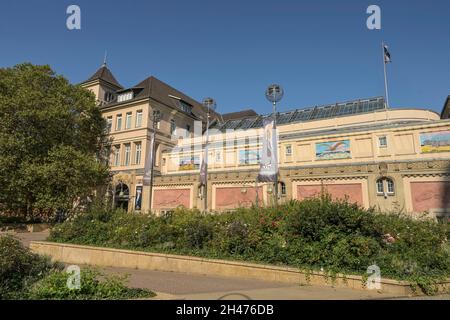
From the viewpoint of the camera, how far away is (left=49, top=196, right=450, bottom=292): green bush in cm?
944

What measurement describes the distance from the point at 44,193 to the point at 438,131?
3857 cm

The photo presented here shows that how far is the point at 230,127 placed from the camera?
47.8m

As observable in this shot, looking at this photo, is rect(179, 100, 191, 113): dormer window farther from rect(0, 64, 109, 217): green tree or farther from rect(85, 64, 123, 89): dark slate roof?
rect(0, 64, 109, 217): green tree

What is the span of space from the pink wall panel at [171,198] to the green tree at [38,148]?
25.1 feet

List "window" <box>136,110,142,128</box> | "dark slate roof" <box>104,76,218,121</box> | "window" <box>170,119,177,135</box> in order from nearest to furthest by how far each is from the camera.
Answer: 1. "window" <box>136,110,142,128</box>
2. "dark slate roof" <box>104,76,218,121</box>
3. "window" <box>170,119,177,135</box>

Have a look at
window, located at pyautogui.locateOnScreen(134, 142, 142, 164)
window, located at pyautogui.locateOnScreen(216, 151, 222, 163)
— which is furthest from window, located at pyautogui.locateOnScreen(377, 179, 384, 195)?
window, located at pyautogui.locateOnScreen(134, 142, 142, 164)

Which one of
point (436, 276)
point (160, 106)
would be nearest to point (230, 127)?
point (160, 106)

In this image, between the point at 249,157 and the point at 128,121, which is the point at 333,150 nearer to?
the point at 249,157

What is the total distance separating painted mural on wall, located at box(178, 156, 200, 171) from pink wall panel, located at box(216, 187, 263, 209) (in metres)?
7.44

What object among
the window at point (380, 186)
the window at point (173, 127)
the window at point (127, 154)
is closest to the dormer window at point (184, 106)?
the window at point (173, 127)

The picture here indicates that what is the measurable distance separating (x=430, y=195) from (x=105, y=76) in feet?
157

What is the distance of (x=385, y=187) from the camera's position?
26.6 m
